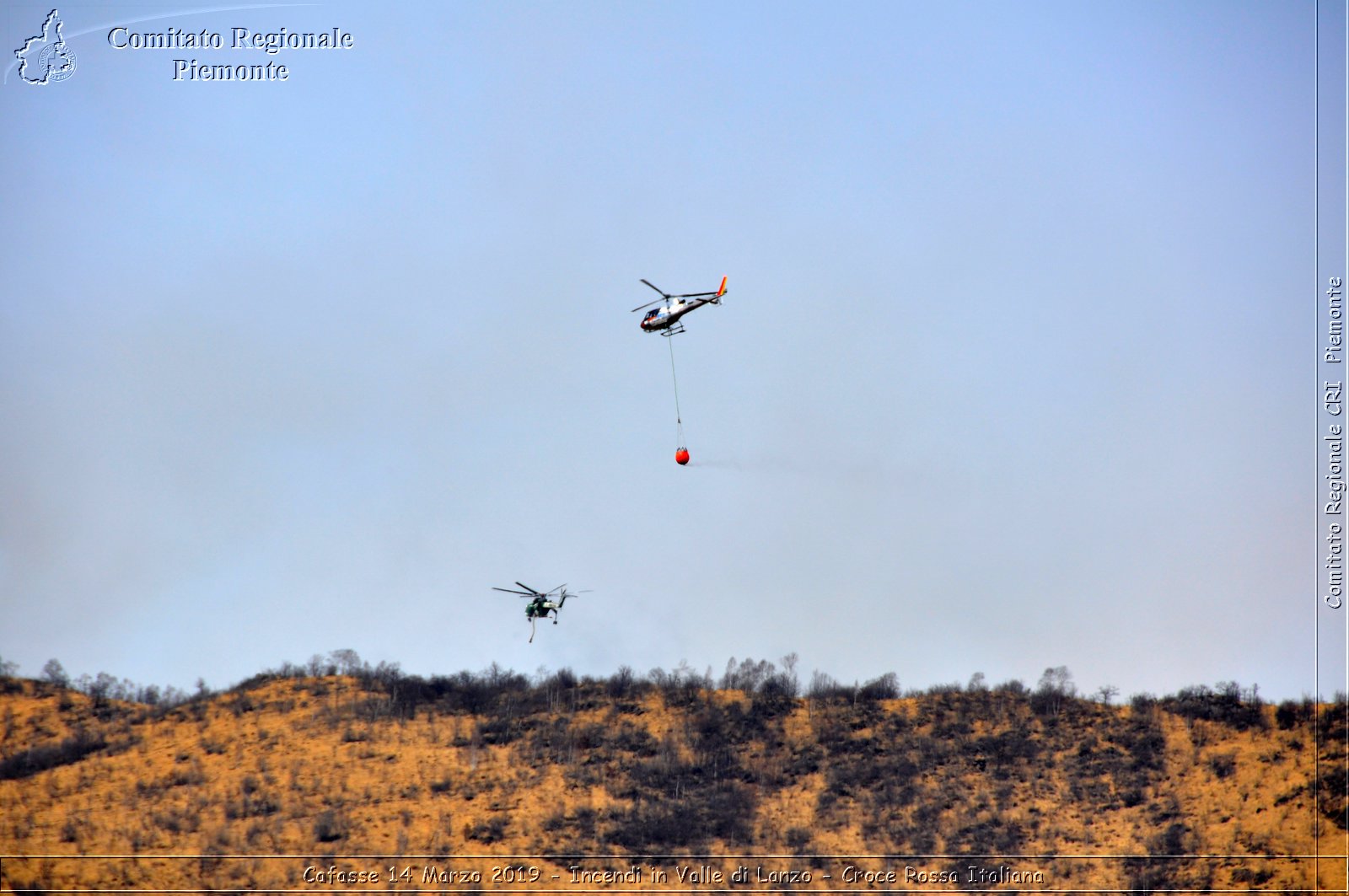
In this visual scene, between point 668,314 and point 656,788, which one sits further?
point 656,788

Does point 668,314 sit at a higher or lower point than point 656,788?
higher

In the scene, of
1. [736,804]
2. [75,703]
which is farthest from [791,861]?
[75,703]

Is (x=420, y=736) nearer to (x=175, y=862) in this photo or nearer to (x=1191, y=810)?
(x=175, y=862)

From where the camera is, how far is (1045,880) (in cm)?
5903

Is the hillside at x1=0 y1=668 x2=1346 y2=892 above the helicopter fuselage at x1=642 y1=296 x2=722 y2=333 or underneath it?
underneath

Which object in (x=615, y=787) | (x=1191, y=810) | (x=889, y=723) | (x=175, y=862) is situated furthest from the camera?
(x=889, y=723)

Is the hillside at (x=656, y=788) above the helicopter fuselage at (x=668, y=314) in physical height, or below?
below

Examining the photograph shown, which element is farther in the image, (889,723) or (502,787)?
(889,723)

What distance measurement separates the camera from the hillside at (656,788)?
5875cm

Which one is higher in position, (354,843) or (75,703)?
(75,703)

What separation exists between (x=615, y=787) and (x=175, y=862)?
20.5m

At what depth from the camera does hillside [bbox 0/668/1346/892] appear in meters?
58.8

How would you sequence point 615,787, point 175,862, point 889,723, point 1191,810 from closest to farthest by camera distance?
point 175,862 < point 1191,810 < point 615,787 < point 889,723

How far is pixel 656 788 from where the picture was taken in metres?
67.6
